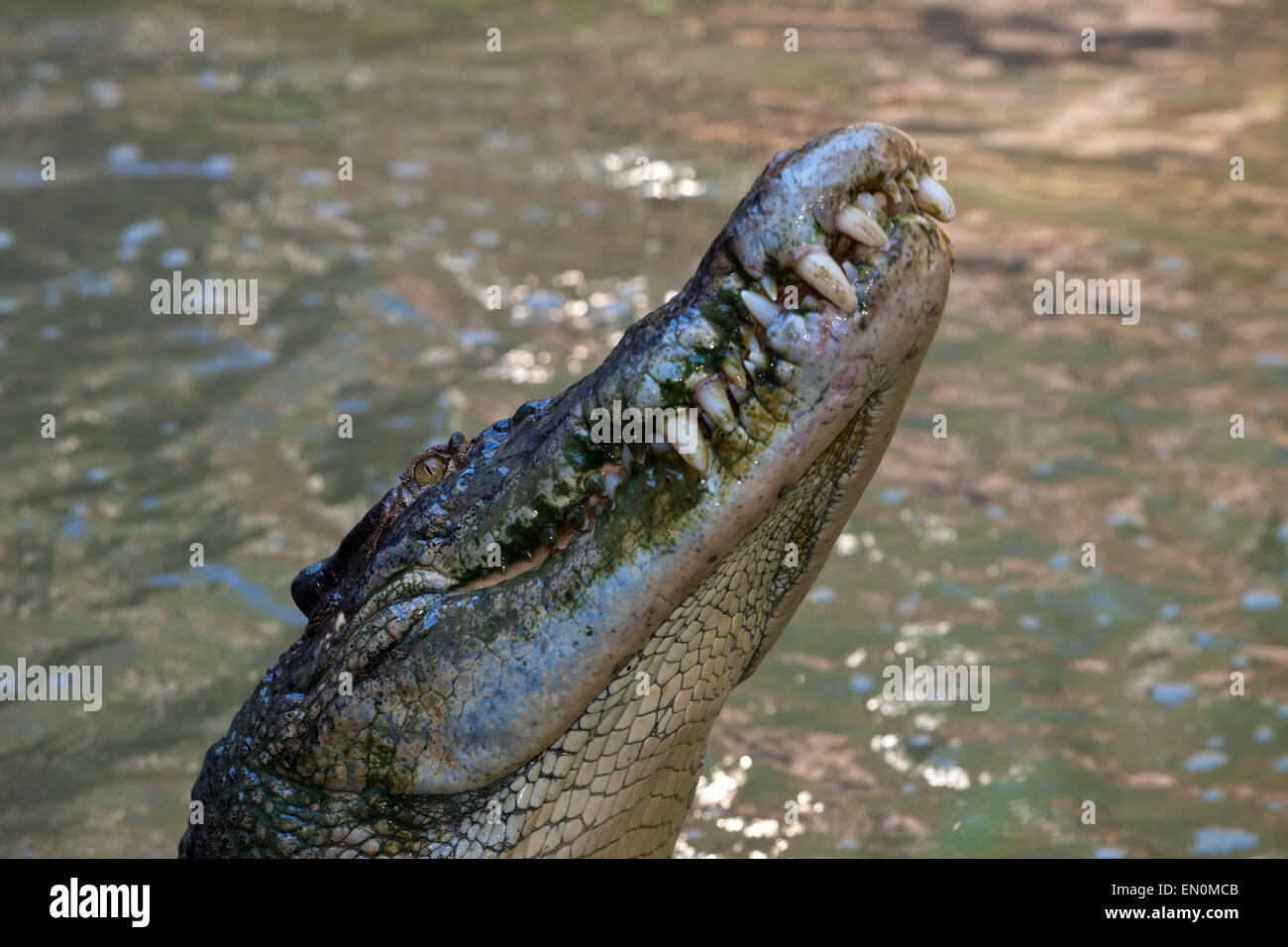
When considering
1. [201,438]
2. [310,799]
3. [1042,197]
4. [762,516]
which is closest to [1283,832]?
[762,516]

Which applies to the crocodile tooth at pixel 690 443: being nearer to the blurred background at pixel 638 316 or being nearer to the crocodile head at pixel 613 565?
the crocodile head at pixel 613 565

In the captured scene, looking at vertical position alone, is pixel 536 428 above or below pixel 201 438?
above

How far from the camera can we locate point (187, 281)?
24.8ft

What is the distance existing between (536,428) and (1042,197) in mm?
7080

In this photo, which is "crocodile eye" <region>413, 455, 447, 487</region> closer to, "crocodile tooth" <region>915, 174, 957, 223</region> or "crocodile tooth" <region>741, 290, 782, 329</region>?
"crocodile tooth" <region>741, 290, 782, 329</region>

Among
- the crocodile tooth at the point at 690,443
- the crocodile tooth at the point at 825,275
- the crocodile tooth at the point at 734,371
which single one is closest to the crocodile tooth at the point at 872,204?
the crocodile tooth at the point at 825,275

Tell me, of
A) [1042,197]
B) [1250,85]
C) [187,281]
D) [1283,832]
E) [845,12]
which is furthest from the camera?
[845,12]

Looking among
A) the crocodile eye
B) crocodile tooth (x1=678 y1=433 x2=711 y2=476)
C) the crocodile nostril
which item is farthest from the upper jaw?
the crocodile nostril

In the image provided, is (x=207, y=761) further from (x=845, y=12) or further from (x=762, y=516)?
(x=845, y=12)

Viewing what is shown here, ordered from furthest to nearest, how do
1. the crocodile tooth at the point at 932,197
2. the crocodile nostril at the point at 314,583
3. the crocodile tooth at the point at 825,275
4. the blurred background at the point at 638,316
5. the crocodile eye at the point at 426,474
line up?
the blurred background at the point at 638,316 < the crocodile nostril at the point at 314,583 < the crocodile eye at the point at 426,474 < the crocodile tooth at the point at 932,197 < the crocodile tooth at the point at 825,275

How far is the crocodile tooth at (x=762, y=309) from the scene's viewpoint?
2.27 m

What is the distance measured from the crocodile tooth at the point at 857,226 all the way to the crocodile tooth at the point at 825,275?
54 millimetres

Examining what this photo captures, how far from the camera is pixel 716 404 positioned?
2.28m
